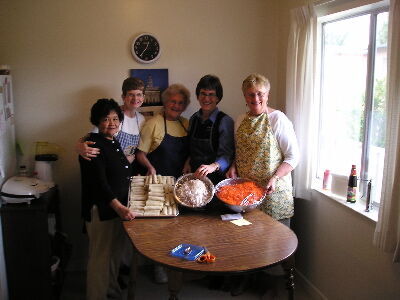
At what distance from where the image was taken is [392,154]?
6.01 feet

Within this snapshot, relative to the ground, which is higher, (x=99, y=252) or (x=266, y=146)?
(x=266, y=146)

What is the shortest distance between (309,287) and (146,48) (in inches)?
88.2

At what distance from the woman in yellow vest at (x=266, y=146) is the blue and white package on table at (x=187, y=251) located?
76 centimetres

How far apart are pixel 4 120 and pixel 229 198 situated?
5.23 ft

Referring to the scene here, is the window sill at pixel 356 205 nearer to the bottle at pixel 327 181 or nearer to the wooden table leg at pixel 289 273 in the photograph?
the bottle at pixel 327 181

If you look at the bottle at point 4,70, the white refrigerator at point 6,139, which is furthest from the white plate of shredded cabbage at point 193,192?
the bottle at point 4,70

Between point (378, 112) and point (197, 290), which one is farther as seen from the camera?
point (197, 290)

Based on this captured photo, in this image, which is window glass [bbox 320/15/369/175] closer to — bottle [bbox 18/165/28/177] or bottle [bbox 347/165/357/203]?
bottle [bbox 347/165/357/203]

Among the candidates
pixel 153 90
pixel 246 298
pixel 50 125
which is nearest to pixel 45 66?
pixel 50 125

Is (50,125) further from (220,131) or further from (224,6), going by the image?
(224,6)

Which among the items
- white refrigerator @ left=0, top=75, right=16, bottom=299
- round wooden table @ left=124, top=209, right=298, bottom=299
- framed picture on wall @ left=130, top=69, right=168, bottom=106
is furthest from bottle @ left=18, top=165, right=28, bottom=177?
round wooden table @ left=124, top=209, right=298, bottom=299

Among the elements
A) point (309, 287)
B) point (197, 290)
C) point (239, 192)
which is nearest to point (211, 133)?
point (239, 192)

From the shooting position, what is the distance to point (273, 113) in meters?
A: 2.39

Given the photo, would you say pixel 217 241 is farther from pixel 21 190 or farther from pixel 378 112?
pixel 21 190
